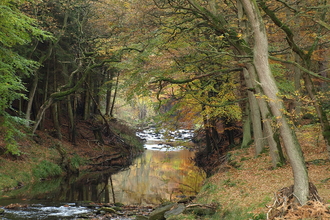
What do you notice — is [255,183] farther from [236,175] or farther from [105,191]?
[105,191]

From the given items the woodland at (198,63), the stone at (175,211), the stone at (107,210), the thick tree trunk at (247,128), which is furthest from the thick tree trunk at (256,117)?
the stone at (107,210)

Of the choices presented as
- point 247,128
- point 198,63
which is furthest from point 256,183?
point 247,128

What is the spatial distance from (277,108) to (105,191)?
12.0 meters

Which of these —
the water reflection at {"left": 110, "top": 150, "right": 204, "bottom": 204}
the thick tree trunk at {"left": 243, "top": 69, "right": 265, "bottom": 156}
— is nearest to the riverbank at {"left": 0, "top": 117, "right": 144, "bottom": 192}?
the water reflection at {"left": 110, "top": 150, "right": 204, "bottom": 204}

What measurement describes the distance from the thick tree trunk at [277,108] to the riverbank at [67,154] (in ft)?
41.4

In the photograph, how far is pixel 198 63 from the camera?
51.6ft

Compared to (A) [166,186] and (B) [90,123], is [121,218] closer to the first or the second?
(A) [166,186]

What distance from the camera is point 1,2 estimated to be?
1355 centimetres

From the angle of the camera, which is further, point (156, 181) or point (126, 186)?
point (156, 181)

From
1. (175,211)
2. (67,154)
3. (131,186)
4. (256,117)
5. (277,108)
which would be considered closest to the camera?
(277,108)

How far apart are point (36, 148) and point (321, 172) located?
636 inches

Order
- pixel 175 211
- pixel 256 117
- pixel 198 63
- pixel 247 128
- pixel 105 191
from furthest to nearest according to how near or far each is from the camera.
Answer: pixel 247 128 → pixel 105 191 → pixel 256 117 → pixel 198 63 → pixel 175 211

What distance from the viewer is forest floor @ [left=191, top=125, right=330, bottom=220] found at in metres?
8.84

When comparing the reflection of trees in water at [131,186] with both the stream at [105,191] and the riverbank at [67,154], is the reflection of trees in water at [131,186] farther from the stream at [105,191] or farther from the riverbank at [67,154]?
the riverbank at [67,154]
